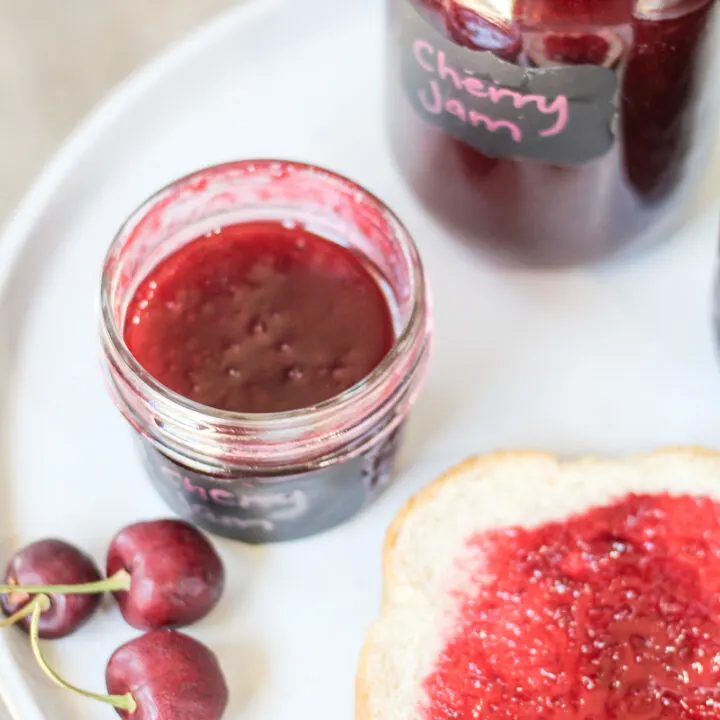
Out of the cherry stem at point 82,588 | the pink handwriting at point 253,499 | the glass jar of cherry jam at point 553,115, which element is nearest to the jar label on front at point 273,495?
the pink handwriting at point 253,499

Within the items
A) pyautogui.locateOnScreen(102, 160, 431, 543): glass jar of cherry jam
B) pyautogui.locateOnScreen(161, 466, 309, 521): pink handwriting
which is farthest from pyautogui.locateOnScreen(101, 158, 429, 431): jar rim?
pyautogui.locateOnScreen(161, 466, 309, 521): pink handwriting

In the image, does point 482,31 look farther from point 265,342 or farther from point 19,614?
point 19,614

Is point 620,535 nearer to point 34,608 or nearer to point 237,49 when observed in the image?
point 34,608

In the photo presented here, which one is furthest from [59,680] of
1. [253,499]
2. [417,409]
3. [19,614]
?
[417,409]

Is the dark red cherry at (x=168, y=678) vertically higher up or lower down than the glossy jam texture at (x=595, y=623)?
higher up

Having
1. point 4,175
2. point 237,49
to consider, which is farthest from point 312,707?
point 4,175

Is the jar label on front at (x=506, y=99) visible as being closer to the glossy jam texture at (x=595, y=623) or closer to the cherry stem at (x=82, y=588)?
the glossy jam texture at (x=595, y=623)
